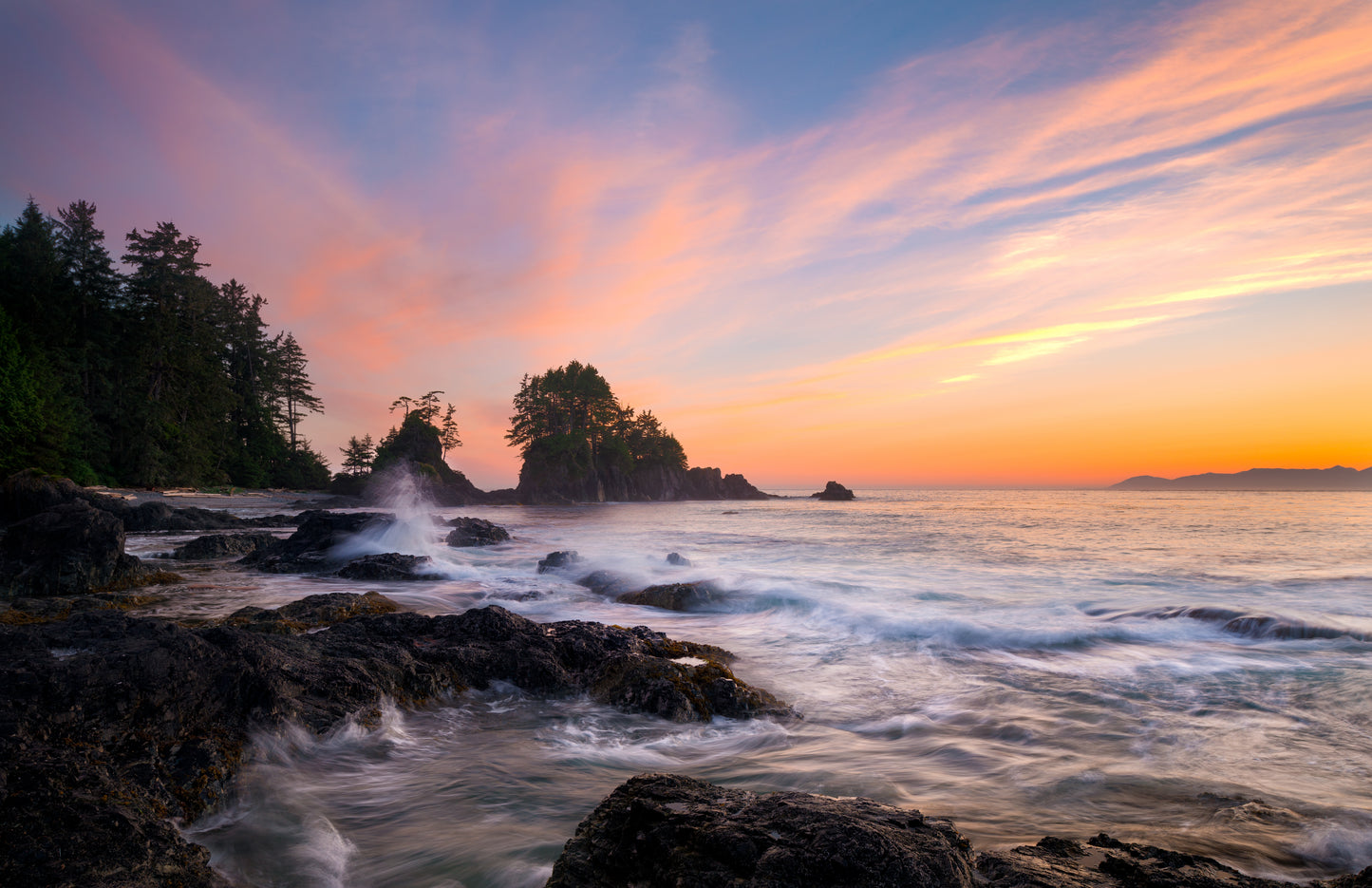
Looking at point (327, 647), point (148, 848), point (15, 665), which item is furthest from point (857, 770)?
point (15, 665)

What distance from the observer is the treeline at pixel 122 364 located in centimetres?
2792

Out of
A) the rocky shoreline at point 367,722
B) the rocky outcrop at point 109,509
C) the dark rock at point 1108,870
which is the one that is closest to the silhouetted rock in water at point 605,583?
the rocky shoreline at point 367,722

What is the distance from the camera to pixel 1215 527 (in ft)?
82.1

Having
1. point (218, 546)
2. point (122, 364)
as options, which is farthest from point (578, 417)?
point (218, 546)

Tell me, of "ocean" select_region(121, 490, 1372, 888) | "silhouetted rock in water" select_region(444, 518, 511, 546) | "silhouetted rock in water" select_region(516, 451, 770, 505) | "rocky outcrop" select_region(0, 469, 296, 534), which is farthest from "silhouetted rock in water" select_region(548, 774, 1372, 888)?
"silhouetted rock in water" select_region(516, 451, 770, 505)

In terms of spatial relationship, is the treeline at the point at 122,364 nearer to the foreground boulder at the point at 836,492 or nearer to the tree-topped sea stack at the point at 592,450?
the tree-topped sea stack at the point at 592,450

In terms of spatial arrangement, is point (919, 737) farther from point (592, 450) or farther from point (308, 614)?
point (592, 450)

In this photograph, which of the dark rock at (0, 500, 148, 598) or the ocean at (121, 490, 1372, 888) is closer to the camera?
the ocean at (121, 490, 1372, 888)

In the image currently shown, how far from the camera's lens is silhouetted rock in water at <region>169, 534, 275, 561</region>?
1350 centimetres

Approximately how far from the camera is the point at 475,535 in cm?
2159

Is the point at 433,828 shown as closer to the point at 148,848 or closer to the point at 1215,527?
the point at 148,848

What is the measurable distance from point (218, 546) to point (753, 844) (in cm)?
1672

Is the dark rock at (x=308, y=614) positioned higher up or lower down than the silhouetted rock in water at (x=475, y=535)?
higher up

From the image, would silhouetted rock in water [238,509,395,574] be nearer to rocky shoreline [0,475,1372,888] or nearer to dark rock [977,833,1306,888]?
rocky shoreline [0,475,1372,888]
